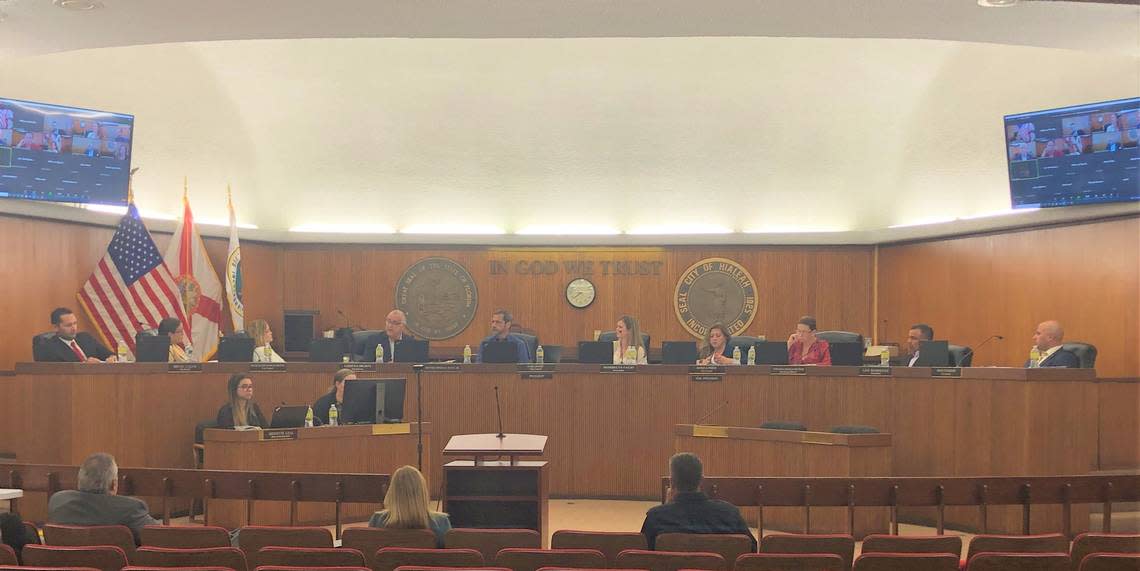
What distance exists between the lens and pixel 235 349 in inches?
393

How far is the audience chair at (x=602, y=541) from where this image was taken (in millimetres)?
4852

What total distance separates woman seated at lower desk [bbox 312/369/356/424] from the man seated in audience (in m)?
4.44

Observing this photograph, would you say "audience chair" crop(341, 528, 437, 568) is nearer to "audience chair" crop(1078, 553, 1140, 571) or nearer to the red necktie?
"audience chair" crop(1078, 553, 1140, 571)

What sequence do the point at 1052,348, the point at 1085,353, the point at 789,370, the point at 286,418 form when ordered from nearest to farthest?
the point at 286,418 < the point at 1085,353 < the point at 1052,348 < the point at 789,370

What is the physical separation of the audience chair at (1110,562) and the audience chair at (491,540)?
7.37 feet

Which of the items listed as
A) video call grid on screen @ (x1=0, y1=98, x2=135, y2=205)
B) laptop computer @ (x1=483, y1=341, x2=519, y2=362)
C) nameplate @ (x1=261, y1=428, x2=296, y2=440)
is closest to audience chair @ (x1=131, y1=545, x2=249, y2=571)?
nameplate @ (x1=261, y1=428, x2=296, y2=440)

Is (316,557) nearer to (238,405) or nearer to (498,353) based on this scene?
(238,405)

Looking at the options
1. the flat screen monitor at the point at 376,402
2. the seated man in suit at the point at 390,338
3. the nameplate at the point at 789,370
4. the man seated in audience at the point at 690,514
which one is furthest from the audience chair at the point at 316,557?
the seated man in suit at the point at 390,338

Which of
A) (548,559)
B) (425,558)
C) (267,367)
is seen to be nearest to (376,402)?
(267,367)

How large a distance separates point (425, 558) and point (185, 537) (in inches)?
48.2

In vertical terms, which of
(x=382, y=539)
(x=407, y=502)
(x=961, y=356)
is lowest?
(x=382, y=539)

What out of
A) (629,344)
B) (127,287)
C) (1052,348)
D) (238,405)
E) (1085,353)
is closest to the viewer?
(238,405)

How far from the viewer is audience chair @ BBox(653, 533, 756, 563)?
4762 mm

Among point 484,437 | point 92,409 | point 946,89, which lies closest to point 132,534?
point 484,437
